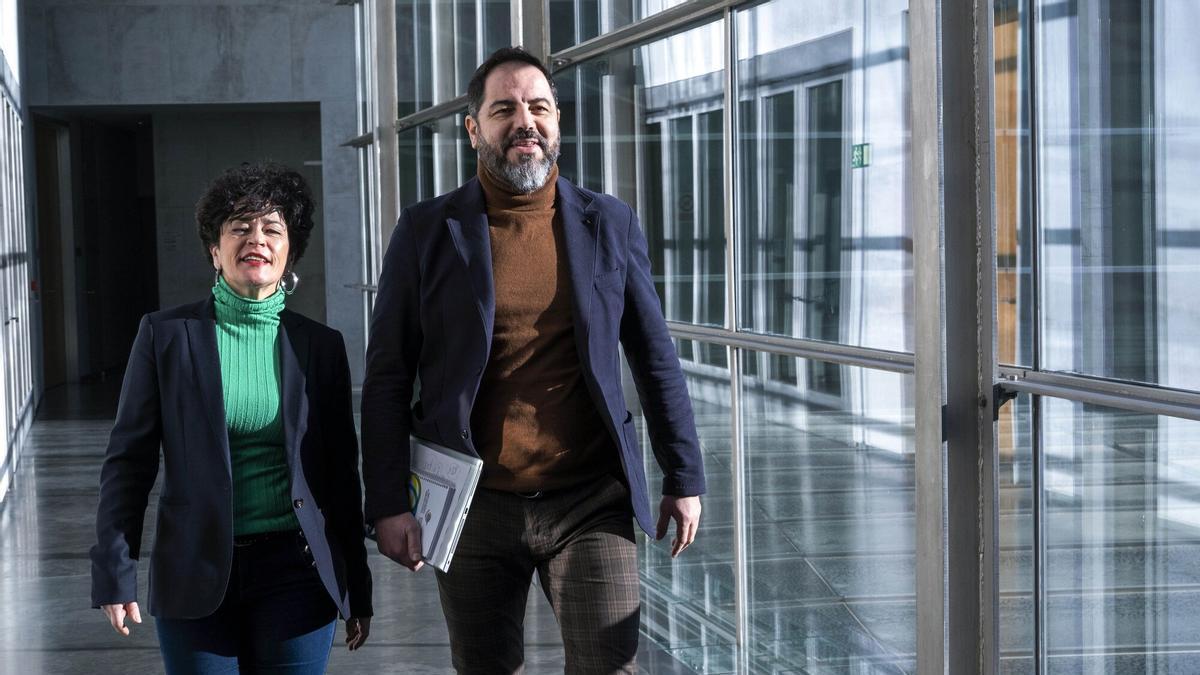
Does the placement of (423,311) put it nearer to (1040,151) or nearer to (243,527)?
(243,527)

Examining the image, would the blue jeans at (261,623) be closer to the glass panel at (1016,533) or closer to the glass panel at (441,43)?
the glass panel at (1016,533)

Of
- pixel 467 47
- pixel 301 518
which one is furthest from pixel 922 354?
pixel 467 47

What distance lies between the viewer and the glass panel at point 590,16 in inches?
243

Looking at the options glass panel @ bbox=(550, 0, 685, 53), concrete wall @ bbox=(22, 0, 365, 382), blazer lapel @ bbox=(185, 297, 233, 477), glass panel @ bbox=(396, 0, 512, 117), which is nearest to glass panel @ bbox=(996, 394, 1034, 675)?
blazer lapel @ bbox=(185, 297, 233, 477)

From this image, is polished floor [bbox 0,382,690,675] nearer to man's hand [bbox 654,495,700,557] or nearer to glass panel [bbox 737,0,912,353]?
glass panel [bbox 737,0,912,353]

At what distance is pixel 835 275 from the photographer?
15.0ft

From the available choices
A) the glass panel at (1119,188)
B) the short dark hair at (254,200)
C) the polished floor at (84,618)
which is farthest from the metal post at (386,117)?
the glass panel at (1119,188)

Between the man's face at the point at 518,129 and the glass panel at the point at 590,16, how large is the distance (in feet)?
8.95

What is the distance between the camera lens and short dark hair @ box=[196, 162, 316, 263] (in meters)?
3.14

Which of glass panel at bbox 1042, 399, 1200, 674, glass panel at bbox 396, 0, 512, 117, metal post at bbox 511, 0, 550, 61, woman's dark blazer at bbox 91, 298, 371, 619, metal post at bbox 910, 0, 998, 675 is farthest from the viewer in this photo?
glass panel at bbox 396, 0, 512, 117

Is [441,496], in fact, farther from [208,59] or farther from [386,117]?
[208,59]

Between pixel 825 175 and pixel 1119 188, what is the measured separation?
172cm

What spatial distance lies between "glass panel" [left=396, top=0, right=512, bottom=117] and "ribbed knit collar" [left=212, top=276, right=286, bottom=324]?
664cm

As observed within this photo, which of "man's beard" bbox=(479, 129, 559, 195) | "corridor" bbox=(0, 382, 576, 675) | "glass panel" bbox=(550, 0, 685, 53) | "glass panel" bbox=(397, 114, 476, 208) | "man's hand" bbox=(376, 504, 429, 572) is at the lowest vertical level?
"corridor" bbox=(0, 382, 576, 675)
